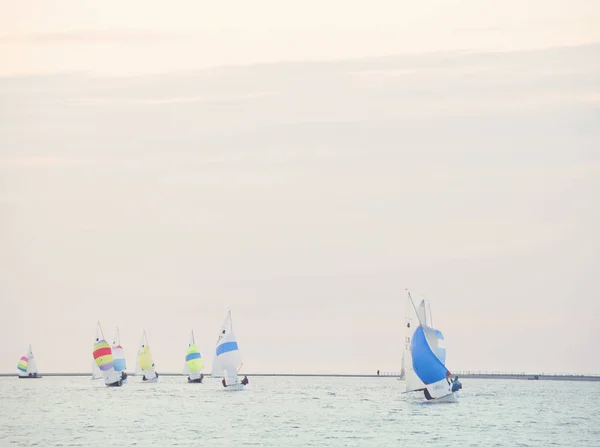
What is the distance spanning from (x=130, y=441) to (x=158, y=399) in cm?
6491

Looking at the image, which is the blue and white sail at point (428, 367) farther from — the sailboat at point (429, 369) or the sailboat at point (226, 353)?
the sailboat at point (226, 353)

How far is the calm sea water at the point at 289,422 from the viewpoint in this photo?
293 feet

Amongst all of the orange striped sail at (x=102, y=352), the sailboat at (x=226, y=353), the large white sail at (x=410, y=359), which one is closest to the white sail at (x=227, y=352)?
the sailboat at (x=226, y=353)

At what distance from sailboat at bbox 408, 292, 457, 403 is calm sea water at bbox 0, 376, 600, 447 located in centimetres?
173

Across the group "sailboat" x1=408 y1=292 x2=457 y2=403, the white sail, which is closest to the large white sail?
"sailboat" x1=408 y1=292 x2=457 y2=403

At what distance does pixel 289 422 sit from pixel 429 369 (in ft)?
72.3

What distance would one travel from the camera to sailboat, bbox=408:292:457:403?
124938 mm

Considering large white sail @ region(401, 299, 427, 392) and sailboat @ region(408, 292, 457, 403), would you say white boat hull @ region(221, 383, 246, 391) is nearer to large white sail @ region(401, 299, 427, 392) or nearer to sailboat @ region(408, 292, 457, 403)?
large white sail @ region(401, 299, 427, 392)

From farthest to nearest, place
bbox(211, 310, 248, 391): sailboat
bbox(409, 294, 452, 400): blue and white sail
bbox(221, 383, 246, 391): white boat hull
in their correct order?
bbox(221, 383, 246, 391): white boat hull
bbox(211, 310, 248, 391): sailboat
bbox(409, 294, 452, 400): blue and white sail

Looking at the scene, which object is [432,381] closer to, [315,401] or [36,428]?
[315,401]

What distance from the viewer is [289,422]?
358ft

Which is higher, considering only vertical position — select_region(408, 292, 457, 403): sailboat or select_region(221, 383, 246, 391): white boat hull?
select_region(221, 383, 246, 391): white boat hull

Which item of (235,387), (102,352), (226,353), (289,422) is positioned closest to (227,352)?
(226,353)

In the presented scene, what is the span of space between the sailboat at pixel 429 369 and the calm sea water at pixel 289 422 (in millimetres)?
1727
